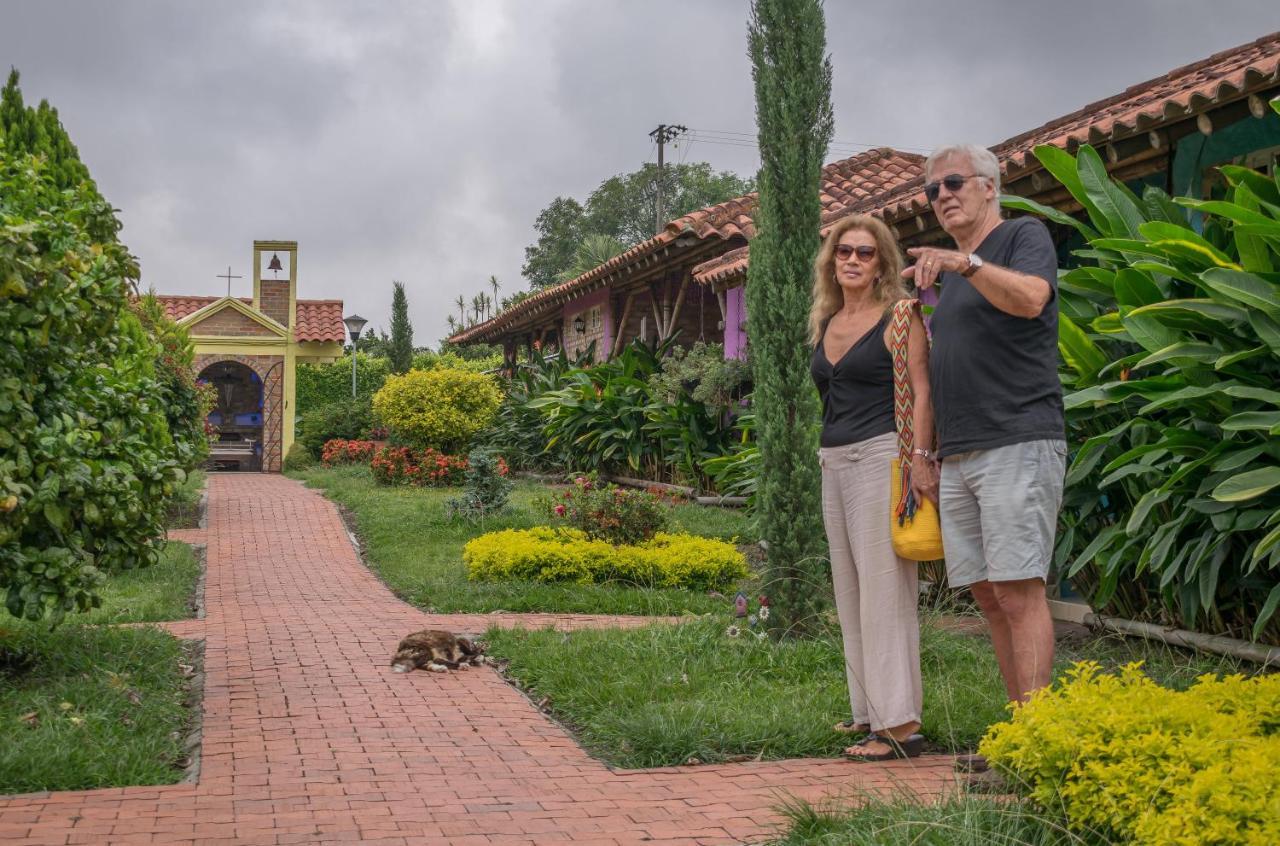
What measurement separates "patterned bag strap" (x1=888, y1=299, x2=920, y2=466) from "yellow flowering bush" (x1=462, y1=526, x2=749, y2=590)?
4.80 metres

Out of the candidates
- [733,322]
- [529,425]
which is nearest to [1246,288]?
[733,322]

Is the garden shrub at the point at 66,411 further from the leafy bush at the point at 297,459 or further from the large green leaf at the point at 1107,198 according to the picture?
the leafy bush at the point at 297,459

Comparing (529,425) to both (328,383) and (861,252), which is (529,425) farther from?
(861,252)

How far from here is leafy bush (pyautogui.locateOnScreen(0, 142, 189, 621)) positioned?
195 inches

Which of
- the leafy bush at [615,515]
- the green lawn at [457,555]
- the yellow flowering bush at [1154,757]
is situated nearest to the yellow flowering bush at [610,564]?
the green lawn at [457,555]

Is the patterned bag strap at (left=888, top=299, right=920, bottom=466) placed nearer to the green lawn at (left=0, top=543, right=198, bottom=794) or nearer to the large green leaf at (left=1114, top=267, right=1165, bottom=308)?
the large green leaf at (left=1114, top=267, right=1165, bottom=308)

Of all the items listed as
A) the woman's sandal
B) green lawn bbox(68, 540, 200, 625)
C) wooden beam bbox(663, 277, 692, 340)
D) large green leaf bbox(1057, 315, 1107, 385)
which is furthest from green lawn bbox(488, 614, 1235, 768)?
wooden beam bbox(663, 277, 692, 340)

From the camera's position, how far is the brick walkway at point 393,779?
370cm

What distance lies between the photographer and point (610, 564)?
916 cm

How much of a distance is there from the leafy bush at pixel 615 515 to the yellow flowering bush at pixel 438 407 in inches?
367

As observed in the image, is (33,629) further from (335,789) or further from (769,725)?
(769,725)

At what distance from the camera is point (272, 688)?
5801 mm

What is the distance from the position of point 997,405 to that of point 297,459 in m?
23.5

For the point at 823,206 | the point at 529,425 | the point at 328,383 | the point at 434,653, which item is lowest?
the point at 434,653
